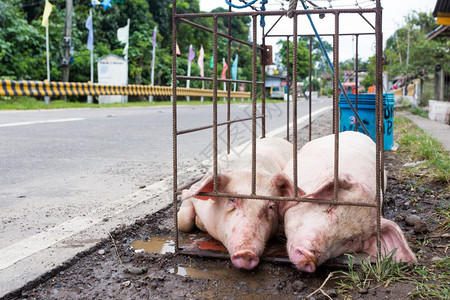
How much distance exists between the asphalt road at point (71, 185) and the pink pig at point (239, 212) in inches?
24.4

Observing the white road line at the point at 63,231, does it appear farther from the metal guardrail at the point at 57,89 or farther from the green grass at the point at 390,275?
the metal guardrail at the point at 57,89

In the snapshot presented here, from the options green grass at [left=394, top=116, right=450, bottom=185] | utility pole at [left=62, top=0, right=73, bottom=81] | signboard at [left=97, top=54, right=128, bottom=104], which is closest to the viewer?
green grass at [left=394, top=116, right=450, bottom=185]

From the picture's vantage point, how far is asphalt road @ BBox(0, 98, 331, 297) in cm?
261

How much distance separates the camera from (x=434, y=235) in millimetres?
2785

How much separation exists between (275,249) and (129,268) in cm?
80

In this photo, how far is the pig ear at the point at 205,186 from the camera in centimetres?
254

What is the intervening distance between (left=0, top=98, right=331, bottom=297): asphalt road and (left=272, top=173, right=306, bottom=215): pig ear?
3.54ft

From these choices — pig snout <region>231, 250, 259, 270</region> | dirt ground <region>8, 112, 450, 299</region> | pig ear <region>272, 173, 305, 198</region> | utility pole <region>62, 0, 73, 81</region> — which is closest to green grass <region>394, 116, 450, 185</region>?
dirt ground <region>8, 112, 450, 299</region>

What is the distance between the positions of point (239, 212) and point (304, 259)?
44 cm

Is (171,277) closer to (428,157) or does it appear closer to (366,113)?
(428,157)

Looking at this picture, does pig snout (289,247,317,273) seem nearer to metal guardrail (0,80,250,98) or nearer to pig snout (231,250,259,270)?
pig snout (231,250,259,270)

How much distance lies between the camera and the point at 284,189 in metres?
2.64

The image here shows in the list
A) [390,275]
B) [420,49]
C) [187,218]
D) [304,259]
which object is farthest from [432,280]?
[420,49]

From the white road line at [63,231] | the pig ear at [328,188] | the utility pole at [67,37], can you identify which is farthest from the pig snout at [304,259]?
the utility pole at [67,37]
